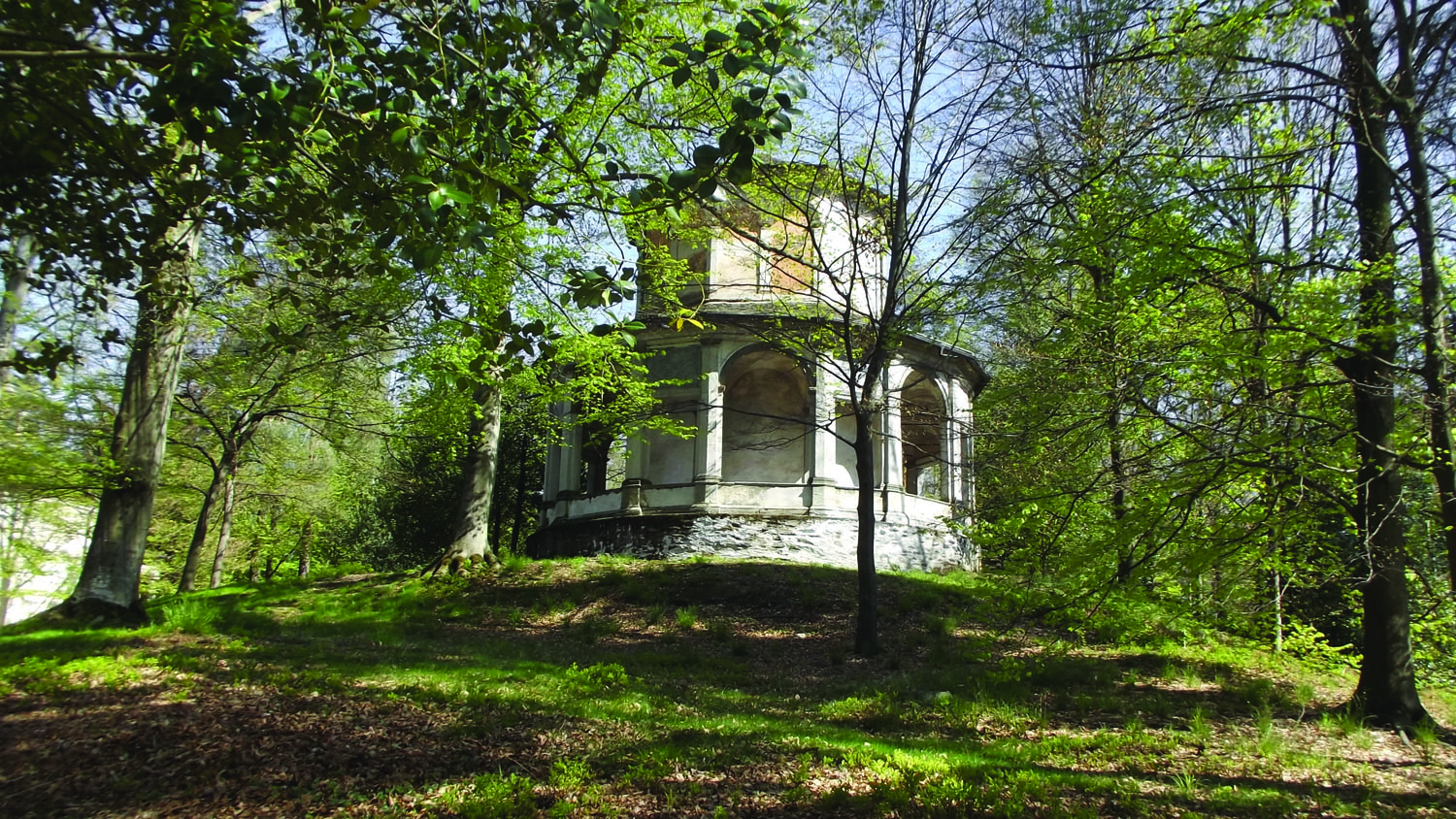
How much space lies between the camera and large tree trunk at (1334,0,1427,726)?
24.2 ft

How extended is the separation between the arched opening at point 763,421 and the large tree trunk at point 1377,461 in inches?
547

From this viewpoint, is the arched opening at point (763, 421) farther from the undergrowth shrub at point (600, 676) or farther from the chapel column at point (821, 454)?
the undergrowth shrub at point (600, 676)

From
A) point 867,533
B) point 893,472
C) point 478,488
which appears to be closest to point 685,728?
point 867,533

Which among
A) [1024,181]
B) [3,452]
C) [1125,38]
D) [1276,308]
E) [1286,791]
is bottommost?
[1286,791]

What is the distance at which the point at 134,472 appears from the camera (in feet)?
31.7

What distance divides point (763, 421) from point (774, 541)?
181 inches

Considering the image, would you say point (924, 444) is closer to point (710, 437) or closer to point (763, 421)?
point (763, 421)

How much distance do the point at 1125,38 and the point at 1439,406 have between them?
14.5 feet

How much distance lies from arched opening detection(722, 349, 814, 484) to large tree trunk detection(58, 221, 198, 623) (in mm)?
12928

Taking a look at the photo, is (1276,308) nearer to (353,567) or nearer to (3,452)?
(3,452)

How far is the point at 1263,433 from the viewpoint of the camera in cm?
723

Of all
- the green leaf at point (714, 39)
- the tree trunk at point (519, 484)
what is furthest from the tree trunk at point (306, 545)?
the green leaf at point (714, 39)

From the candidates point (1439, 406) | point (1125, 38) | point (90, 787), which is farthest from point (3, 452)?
point (1439, 406)

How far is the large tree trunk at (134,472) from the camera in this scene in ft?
30.7
